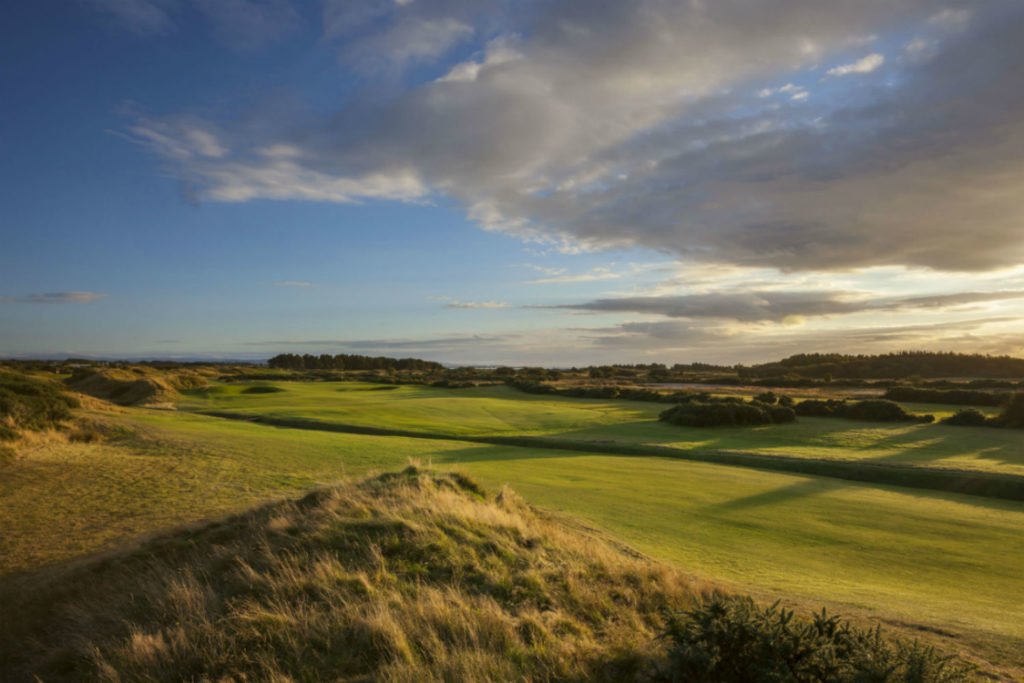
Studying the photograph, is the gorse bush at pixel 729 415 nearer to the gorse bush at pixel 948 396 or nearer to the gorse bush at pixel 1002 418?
the gorse bush at pixel 1002 418

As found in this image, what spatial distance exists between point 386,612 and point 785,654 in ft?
13.0

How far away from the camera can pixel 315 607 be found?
256 inches

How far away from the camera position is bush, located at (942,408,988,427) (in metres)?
32.0

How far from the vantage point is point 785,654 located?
18.2ft

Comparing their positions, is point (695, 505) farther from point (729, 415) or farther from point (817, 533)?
point (729, 415)

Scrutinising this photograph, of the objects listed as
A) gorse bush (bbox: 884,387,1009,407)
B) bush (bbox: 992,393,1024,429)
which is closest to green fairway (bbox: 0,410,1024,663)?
bush (bbox: 992,393,1024,429)

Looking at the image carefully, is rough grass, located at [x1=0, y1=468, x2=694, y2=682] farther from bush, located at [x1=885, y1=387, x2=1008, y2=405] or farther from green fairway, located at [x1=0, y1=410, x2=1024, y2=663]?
bush, located at [x1=885, y1=387, x2=1008, y2=405]

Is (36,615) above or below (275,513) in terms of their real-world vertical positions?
below

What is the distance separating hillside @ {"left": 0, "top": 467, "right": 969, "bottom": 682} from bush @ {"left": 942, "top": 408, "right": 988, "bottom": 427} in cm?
3271

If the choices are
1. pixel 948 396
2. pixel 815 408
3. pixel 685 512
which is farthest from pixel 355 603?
pixel 948 396

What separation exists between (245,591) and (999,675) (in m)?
8.16

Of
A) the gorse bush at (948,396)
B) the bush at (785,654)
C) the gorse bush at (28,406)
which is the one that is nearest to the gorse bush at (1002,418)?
the gorse bush at (948,396)

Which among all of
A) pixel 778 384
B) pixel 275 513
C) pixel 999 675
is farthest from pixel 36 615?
pixel 778 384

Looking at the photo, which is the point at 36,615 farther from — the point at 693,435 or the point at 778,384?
the point at 778,384
